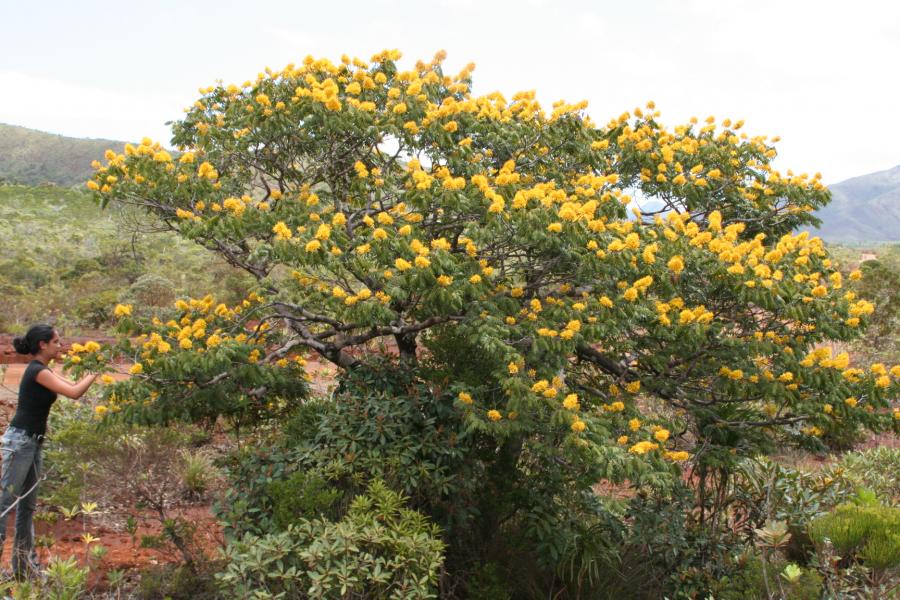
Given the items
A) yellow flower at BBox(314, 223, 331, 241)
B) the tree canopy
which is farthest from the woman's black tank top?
yellow flower at BBox(314, 223, 331, 241)

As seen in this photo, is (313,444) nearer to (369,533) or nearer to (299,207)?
(369,533)

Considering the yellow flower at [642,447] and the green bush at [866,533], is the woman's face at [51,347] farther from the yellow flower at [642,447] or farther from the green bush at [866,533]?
the green bush at [866,533]

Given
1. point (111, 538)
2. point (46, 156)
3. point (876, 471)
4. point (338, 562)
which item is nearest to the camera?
point (338, 562)

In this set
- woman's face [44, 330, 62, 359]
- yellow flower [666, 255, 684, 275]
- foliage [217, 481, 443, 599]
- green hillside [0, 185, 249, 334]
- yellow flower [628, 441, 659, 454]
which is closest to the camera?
foliage [217, 481, 443, 599]

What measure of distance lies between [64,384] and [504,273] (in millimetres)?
2732

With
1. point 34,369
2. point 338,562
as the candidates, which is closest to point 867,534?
point 338,562

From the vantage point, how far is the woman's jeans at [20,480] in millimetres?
4098

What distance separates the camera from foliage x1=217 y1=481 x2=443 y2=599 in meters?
3.16

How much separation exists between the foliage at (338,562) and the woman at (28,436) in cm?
157

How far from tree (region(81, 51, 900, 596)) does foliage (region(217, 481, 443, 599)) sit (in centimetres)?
74

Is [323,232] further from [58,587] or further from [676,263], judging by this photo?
[58,587]

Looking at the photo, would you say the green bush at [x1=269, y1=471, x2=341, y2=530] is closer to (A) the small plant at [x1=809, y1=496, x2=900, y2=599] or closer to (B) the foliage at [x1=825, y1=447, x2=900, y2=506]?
(A) the small plant at [x1=809, y1=496, x2=900, y2=599]

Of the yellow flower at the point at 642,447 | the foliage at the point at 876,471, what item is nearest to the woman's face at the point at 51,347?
the yellow flower at the point at 642,447

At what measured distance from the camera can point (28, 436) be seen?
414 cm
